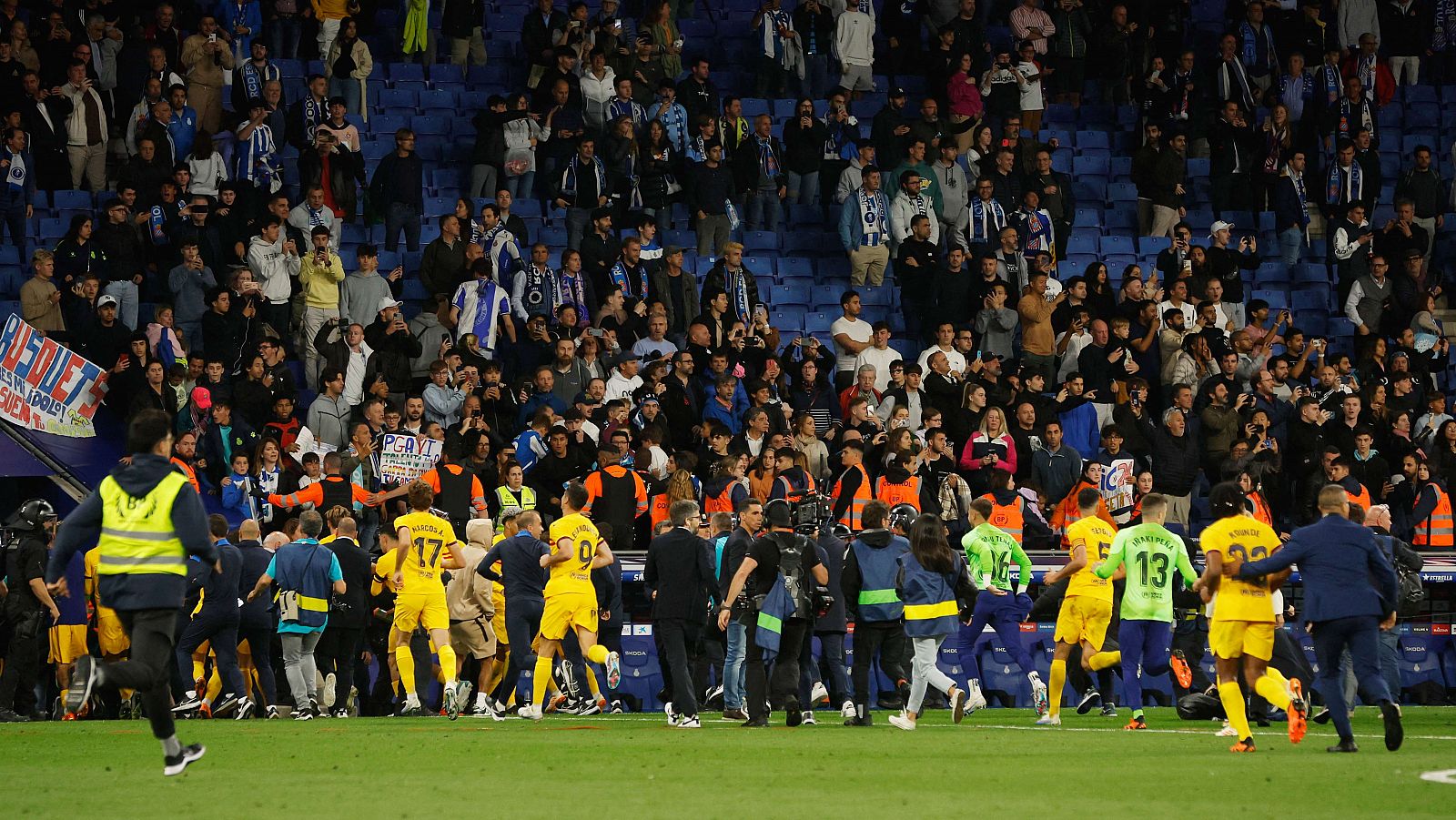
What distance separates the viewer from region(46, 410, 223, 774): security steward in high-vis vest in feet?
33.7

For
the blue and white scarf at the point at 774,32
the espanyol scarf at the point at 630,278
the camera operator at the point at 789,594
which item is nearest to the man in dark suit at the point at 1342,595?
the camera operator at the point at 789,594

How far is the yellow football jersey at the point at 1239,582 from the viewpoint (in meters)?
12.5

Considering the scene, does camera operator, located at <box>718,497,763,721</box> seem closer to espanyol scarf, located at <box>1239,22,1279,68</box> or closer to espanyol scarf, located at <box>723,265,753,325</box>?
espanyol scarf, located at <box>723,265,753,325</box>

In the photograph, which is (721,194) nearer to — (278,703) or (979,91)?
(979,91)

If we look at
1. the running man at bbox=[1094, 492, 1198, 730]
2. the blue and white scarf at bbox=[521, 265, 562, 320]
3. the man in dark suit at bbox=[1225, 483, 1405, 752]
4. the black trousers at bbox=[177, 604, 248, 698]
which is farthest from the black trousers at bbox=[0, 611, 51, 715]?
the man in dark suit at bbox=[1225, 483, 1405, 752]

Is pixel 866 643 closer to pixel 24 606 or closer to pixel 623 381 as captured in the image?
pixel 623 381

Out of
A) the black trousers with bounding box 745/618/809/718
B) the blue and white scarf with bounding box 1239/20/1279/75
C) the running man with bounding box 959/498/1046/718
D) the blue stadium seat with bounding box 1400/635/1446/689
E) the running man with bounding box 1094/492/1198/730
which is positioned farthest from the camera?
the blue and white scarf with bounding box 1239/20/1279/75

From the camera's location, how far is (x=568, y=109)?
25.0 m

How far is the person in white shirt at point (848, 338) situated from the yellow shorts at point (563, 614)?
26.5 feet

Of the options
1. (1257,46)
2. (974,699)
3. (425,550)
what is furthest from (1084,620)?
(1257,46)

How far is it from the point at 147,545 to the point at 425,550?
25.5 feet

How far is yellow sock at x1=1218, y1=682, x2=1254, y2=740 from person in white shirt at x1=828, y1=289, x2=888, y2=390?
39.1 feet

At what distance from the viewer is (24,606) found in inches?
731

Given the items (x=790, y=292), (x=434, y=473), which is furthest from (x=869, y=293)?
(x=434, y=473)
